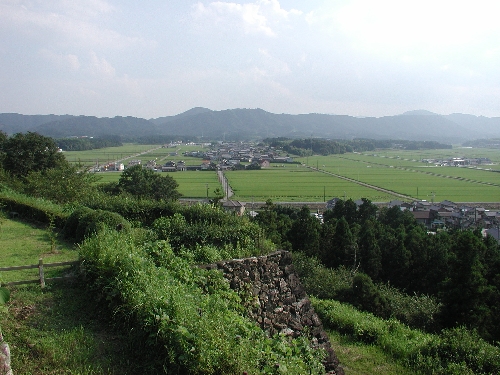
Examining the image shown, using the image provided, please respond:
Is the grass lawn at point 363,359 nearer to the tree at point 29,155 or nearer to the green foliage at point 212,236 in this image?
the green foliage at point 212,236

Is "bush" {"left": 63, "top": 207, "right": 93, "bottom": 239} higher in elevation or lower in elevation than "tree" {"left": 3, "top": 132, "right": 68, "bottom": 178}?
lower

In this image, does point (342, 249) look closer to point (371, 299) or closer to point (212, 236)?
point (371, 299)

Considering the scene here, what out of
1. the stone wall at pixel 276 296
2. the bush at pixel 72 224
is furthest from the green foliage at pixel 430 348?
the bush at pixel 72 224

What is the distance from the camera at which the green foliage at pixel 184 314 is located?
15.0 feet

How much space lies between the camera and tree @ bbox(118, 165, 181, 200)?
1225 inches

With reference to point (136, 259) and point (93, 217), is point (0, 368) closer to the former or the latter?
point (136, 259)

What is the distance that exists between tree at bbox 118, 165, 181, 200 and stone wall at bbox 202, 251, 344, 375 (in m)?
23.5

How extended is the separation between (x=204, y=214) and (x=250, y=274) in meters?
3.77

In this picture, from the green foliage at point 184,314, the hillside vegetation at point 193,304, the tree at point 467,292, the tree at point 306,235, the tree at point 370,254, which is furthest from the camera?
the tree at point 306,235

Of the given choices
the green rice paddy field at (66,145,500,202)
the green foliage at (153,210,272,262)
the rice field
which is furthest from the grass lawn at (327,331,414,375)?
the rice field

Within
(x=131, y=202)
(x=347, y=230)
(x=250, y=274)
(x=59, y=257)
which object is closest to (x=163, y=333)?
(x=250, y=274)

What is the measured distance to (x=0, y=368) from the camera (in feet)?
12.1

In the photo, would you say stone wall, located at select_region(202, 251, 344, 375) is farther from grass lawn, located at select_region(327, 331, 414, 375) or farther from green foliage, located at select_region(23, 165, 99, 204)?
green foliage, located at select_region(23, 165, 99, 204)

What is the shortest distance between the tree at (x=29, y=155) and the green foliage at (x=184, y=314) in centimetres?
2072
